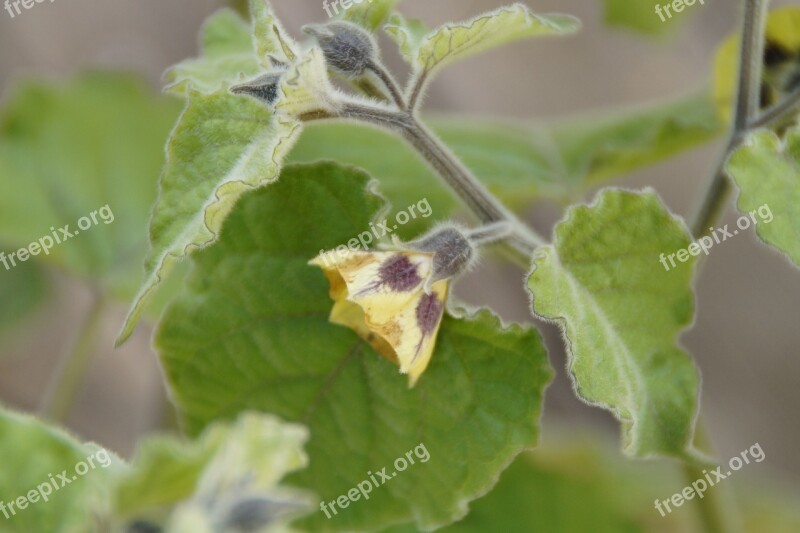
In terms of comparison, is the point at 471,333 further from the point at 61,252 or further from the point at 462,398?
the point at 61,252

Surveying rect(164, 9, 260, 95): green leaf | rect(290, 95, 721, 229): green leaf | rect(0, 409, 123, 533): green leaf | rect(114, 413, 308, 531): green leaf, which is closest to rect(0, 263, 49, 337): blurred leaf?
rect(290, 95, 721, 229): green leaf

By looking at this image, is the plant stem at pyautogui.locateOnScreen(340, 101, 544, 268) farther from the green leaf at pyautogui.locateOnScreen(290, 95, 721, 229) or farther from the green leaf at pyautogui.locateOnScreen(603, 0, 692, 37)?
the green leaf at pyautogui.locateOnScreen(603, 0, 692, 37)

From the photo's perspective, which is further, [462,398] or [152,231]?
[462,398]

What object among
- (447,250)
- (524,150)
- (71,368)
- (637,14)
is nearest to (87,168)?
(71,368)

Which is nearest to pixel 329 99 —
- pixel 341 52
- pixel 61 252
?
pixel 341 52

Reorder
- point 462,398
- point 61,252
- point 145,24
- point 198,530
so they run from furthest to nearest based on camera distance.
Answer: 1. point 145,24
2. point 61,252
3. point 462,398
4. point 198,530

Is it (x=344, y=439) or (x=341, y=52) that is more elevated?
(x=341, y=52)

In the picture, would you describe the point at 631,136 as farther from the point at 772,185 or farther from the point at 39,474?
the point at 39,474
